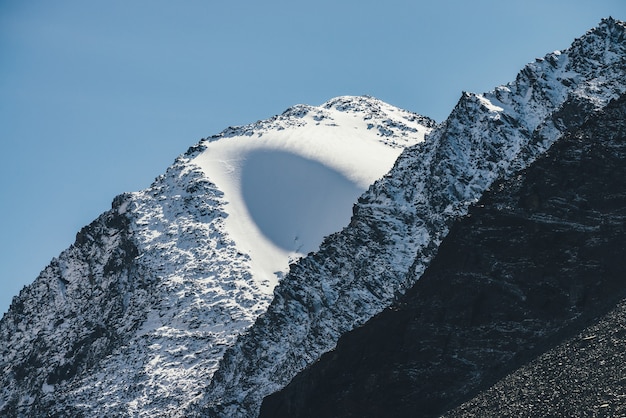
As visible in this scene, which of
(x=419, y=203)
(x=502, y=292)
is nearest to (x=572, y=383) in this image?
(x=502, y=292)

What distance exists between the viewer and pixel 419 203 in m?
185

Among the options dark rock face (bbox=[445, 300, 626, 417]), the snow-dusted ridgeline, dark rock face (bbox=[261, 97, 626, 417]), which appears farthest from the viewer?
the snow-dusted ridgeline

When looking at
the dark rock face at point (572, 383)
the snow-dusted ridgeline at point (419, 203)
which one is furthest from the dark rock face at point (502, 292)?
the snow-dusted ridgeline at point (419, 203)

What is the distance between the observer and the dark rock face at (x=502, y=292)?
140m

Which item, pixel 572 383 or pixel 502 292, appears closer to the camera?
pixel 572 383

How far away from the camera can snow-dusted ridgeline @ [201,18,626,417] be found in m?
170

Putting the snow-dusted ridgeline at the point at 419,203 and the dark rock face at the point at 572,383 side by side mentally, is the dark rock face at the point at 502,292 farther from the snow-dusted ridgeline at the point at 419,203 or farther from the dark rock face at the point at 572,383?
the snow-dusted ridgeline at the point at 419,203

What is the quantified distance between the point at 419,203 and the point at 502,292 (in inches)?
1621

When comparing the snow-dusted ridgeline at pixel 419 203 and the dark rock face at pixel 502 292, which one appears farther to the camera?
the snow-dusted ridgeline at pixel 419 203

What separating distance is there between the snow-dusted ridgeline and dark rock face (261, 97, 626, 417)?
36.6ft

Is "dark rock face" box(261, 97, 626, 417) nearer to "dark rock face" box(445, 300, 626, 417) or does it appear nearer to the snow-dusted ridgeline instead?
"dark rock face" box(445, 300, 626, 417)

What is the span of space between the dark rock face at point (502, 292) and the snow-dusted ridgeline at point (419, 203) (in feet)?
36.6

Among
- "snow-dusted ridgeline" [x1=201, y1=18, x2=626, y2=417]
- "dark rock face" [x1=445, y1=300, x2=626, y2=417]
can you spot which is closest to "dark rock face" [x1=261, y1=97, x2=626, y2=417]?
"dark rock face" [x1=445, y1=300, x2=626, y2=417]

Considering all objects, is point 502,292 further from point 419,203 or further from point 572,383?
point 419,203
